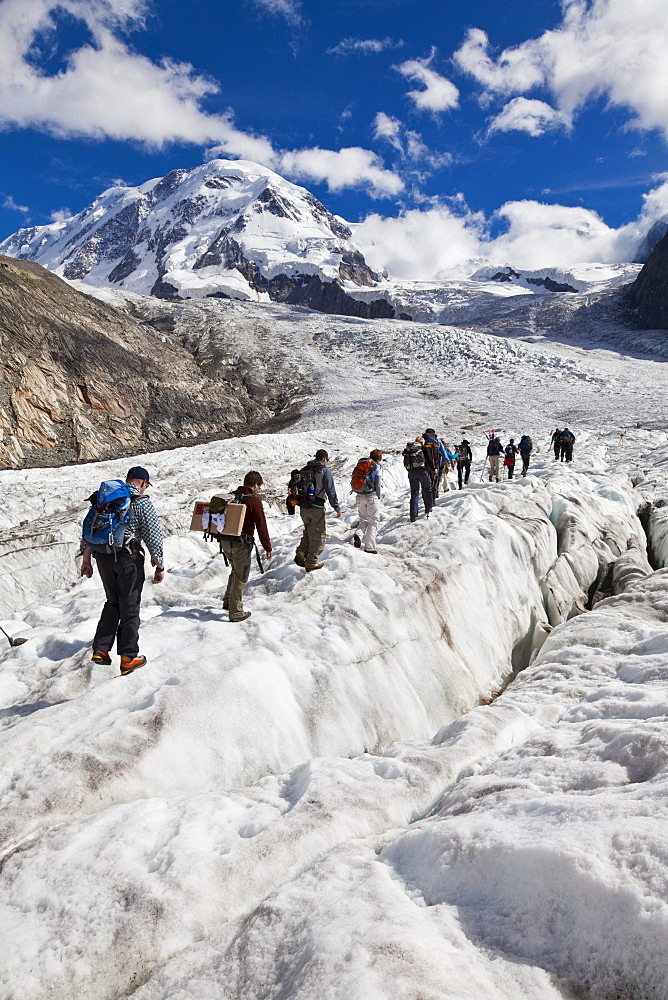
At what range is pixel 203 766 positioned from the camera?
448 cm

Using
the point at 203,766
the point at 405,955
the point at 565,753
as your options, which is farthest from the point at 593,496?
the point at 405,955

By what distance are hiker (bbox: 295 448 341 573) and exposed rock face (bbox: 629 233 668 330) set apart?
100 metres

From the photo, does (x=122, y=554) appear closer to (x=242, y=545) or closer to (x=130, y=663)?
(x=130, y=663)

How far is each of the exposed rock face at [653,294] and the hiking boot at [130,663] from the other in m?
104

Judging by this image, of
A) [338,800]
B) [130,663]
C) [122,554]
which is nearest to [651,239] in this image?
[122,554]

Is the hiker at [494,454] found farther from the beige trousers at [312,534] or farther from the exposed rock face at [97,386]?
the exposed rock face at [97,386]

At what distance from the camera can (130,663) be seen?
5.36m

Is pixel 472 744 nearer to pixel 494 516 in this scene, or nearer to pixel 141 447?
pixel 494 516

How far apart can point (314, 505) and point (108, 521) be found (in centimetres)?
355

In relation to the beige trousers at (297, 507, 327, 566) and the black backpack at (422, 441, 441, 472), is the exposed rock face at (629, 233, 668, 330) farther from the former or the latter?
the beige trousers at (297, 507, 327, 566)

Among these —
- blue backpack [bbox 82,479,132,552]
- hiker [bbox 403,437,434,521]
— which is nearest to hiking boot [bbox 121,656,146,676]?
blue backpack [bbox 82,479,132,552]

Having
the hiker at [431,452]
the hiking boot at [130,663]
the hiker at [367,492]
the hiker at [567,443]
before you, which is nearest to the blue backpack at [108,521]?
the hiking boot at [130,663]

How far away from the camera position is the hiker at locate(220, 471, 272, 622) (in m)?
6.52

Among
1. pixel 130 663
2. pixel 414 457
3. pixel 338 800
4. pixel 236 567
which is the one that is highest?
pixel 414 457
